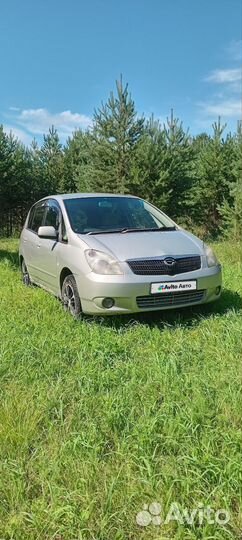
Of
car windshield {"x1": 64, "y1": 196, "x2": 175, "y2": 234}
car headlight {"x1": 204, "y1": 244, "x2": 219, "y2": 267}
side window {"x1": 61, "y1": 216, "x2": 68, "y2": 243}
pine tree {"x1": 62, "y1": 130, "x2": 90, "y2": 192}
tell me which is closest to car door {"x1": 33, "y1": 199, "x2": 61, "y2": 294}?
side window {"x1": 61, "y1": 216, "x2": 68, "y2": 243}

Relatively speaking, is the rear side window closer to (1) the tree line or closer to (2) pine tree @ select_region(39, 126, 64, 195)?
(1) the tree line

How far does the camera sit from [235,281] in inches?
267

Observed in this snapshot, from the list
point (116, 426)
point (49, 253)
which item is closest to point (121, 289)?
point (49, 253)

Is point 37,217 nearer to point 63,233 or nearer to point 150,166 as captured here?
point 63,233

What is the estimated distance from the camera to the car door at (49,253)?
5555mm

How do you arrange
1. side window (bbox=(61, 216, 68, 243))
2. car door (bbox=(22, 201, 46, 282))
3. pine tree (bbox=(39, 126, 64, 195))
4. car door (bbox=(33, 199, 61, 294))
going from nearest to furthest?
side window (bbox=(61, 216, 68, 243)), car door (bbox=(33, 199, 61, 294)), car door (bbox=(22, 201, 46, 282)), pine tree (bbox=(39, 126, 64, 195))

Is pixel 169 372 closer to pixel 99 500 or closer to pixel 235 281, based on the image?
pixel 99 500

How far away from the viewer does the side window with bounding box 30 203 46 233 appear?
657 cm

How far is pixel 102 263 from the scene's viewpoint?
14.9 ft

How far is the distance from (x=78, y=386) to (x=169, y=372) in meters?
0.71

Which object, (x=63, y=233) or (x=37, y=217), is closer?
(x=63, y=233)

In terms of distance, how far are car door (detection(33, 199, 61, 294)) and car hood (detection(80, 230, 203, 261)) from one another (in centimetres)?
75

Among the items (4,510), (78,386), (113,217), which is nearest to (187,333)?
(78,386)

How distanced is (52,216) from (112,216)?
3.02 ft
